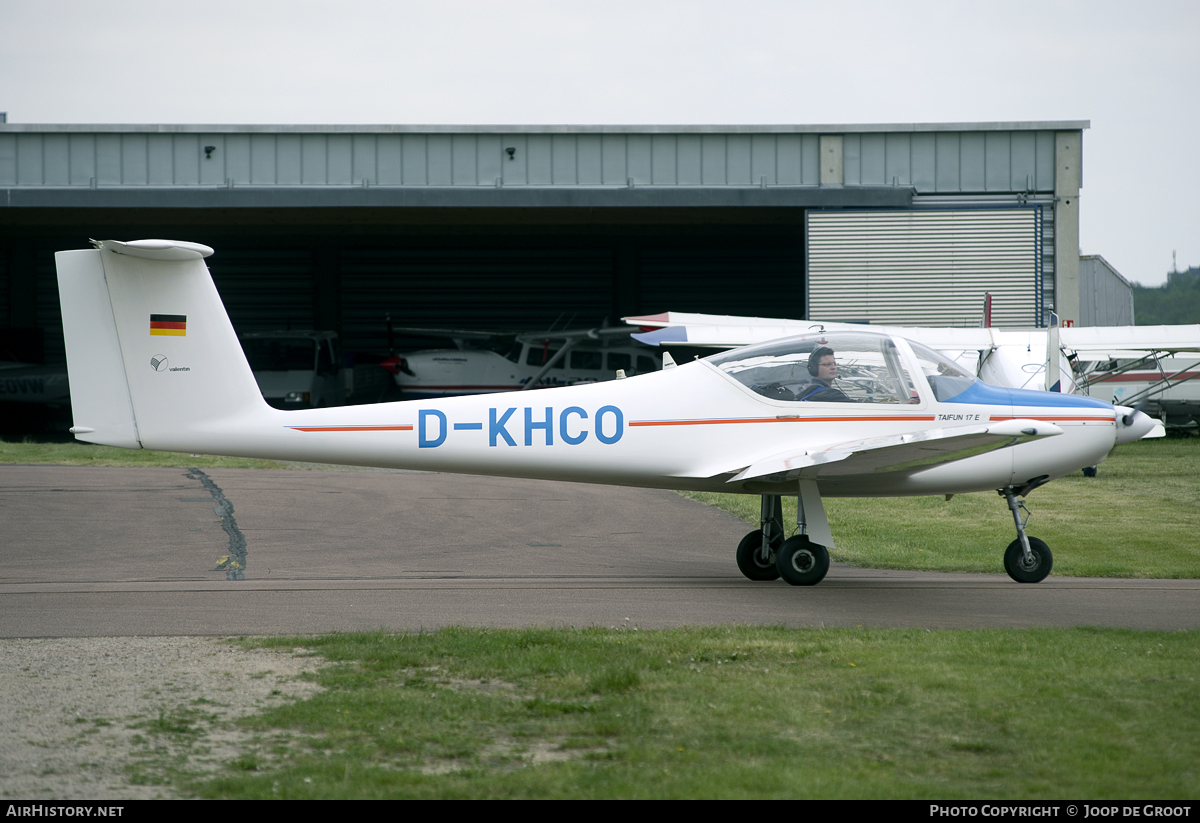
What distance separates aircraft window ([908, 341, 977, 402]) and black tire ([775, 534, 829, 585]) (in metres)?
1.73

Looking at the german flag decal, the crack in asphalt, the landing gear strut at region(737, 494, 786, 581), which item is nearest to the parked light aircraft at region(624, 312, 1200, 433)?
the crack in asphalt

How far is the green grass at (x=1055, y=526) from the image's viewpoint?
11.2 meters

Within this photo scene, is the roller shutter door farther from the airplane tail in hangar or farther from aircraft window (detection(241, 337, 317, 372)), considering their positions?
the airplane tail in hangar

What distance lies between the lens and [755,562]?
32.8ft

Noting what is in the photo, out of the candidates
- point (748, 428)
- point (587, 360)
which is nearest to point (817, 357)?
point (748, 428)

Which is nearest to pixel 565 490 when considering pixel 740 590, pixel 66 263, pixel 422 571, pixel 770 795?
pixel 422 571

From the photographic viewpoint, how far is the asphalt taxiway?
26.5ft

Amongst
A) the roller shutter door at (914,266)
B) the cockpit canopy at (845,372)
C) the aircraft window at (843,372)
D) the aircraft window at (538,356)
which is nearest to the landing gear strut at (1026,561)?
the cockpit canopy at (845,372)

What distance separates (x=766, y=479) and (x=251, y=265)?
30173 millimetres

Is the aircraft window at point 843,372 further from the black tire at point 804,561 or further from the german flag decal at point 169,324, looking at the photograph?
the german flag decal at point 169,324

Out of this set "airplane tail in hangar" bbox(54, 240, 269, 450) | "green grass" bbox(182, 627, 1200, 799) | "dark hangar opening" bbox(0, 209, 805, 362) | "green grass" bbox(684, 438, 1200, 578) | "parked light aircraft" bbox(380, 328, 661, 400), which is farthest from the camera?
"dark hangar opening" bbox(0, 209, 805, 362)

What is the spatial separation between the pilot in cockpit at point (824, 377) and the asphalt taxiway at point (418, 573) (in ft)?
5.64
